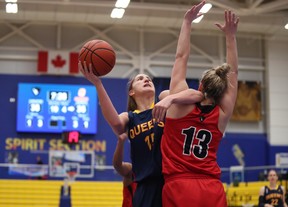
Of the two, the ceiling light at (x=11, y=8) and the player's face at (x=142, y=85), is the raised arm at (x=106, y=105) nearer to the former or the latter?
the player's face at (x=142, y=85)

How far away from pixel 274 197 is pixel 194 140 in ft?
22.3

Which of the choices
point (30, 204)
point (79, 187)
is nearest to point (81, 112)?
point (79, 187)

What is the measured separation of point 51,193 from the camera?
14898 millimetres

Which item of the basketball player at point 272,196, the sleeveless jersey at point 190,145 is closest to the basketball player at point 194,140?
the sleeveless jersey at point 190,145

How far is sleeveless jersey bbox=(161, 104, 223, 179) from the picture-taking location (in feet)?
11.7

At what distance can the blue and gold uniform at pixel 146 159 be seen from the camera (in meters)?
3.88

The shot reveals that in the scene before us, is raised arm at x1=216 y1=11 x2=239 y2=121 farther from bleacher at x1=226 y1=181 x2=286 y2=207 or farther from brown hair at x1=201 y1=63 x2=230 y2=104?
bleacher at x1=226 y1=181 x2=286 y2=207

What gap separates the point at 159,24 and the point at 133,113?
14.2 meters

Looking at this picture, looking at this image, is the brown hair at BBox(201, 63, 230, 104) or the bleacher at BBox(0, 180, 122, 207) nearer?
the brown hair at BBox(201, 63, 230, 104)

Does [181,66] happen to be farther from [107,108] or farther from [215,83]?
[107,108]

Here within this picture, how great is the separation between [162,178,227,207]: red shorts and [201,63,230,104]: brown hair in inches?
22.7

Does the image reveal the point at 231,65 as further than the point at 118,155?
No

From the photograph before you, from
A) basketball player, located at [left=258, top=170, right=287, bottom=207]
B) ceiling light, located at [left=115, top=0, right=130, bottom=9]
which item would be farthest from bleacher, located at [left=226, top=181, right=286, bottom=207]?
ceiling light, located at [left=115, top=0, right=130, bottom=9]

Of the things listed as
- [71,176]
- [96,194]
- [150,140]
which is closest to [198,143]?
[150,140]
